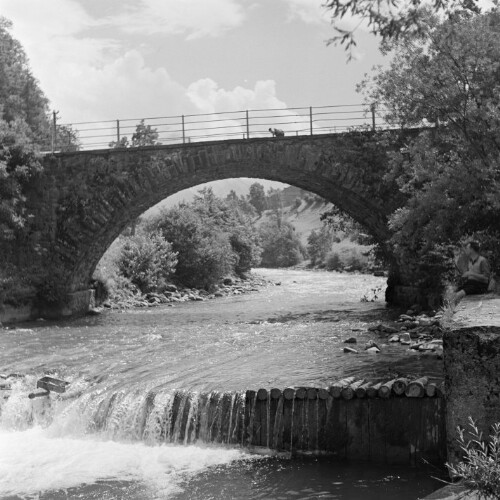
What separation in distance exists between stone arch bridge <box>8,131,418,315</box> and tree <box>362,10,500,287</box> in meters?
5.42

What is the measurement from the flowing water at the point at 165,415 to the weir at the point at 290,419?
40 mm

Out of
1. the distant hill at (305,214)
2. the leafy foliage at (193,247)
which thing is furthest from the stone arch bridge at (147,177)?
the distant hill at (305,214)

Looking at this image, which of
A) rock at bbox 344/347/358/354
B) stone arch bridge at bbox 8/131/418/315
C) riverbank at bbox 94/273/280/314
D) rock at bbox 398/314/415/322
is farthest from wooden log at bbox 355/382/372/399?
riverbank at bbox 94/273/280/314

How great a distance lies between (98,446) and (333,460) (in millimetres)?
4121

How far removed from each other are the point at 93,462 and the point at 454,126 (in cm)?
1495

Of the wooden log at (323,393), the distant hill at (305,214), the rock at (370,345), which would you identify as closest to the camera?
the wooden log at (323,393)

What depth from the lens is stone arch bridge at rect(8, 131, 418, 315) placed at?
91.8 feet

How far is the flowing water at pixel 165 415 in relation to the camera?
957cm

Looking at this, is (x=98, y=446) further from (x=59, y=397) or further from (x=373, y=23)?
(x=373, y=23)

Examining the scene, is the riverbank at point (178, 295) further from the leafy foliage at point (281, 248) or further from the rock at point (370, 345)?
the leafy foliage at point (281, 248)

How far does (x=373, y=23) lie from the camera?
7.19 meters

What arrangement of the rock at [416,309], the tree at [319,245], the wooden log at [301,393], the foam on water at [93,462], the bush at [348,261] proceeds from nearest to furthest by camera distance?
the foam on water at [93,462]
the wooden log at [301,393]
the rock at [416,309]
the bush at [348,261]
the tree at [319,245]

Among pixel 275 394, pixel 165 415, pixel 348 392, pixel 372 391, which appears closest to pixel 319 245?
pixel 165 415

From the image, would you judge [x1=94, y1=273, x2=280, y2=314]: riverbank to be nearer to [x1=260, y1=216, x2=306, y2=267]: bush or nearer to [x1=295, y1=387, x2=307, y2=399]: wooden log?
[x1=295, y1=387, x2=307, y2=399]: wooden log
